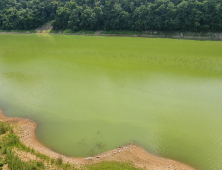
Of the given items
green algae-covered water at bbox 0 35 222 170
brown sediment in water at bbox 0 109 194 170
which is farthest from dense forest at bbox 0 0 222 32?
brown sediment in water at bbox 0 109 194 170

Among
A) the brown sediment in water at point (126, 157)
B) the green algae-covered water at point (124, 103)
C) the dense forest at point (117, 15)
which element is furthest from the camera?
the dense forest at point (117, 15)

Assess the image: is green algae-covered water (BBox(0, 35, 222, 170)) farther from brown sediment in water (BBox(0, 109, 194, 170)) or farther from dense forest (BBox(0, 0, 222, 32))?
dense forest (BBox(0, 0, 222, 32))

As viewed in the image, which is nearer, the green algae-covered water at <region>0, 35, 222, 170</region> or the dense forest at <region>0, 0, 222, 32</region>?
the green algae-covered water at <region>0, 35, 222, 170</region>

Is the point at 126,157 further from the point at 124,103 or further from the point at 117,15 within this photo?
the point at 117,15

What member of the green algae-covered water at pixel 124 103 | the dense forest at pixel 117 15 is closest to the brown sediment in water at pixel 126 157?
the green algae-covered water at pixel 124 103

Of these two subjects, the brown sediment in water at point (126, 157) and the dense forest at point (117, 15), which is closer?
the brown sediment in water at point (126, 157)

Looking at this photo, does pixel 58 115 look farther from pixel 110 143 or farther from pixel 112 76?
pixel 112 76

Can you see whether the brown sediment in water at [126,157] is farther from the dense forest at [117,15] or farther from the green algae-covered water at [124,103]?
the dense forest at [117,15]
